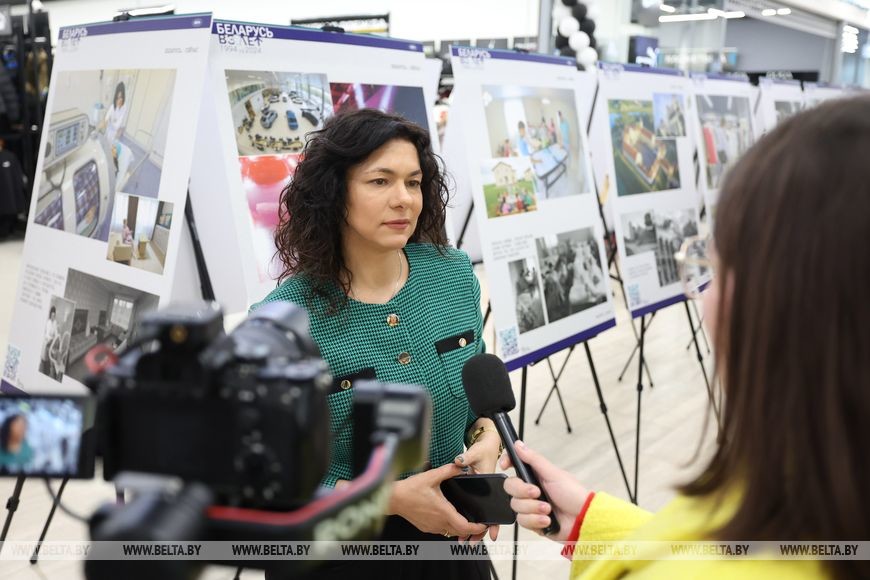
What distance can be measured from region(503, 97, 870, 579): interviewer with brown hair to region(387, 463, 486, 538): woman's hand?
74 cm

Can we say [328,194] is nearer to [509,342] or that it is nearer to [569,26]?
[509,342]

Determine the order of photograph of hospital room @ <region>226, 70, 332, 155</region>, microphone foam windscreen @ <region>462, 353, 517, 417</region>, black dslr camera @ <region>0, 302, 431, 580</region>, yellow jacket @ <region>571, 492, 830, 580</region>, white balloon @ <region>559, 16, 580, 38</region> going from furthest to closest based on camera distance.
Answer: white balloon @ <region>559, 16, 580, 38</region>
photograph of hospital room @ <region>226, 70, 332, 155</region>
microphone foam windscreen @ <region>462, 353, 517, 417</region>
yellow jacket @ <region>571, 492, 830, 580</region>
black dslr camera @ <region>0, 302, 431, 580</region>

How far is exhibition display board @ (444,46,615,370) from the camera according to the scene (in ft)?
6.92

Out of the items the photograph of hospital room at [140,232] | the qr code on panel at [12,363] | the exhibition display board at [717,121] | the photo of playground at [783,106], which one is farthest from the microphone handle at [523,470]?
the photo of playground at [783,106]

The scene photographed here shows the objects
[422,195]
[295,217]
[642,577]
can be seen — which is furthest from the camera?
[422,195]

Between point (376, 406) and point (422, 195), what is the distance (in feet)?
3.72

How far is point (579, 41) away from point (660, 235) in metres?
3.18

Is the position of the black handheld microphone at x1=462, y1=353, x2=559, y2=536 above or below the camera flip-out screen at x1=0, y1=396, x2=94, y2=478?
below

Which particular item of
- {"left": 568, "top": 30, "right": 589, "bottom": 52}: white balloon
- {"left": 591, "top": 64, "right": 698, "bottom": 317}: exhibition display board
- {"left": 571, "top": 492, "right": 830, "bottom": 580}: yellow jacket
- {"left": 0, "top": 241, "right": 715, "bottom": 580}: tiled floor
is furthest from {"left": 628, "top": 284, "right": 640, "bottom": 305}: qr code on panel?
{"left": 568, "top": 30, "right": 589, "bottom": 52}: white balloon

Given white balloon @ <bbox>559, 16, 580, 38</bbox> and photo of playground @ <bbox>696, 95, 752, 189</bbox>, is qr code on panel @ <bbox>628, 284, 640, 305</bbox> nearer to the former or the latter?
photo of playground @ <bbox>696, 95, 752, 189</bbox>

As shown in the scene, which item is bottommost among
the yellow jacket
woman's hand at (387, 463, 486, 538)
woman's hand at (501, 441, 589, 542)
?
woman's hand at (387, 463, 486, 538)

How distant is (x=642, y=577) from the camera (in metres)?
0.63

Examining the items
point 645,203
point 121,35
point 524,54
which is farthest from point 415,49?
point 645,203

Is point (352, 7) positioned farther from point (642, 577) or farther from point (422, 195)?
point (642, 577)
